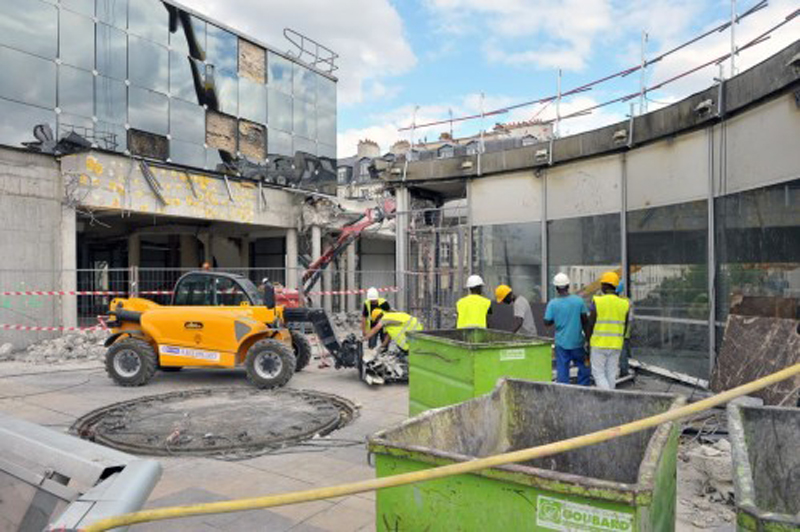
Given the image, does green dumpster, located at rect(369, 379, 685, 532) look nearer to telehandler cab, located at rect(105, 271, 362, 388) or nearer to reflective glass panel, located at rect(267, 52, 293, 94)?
telehandler cab, located at rect(105, 271, 362, 388)

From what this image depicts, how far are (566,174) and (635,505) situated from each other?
31.6ft

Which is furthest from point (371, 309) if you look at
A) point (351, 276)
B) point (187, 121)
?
point (351, 276)

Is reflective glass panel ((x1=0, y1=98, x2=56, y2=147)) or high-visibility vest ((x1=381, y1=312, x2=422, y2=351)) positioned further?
reflective glass panel ((x1=0, y1=98, x2=56, y2=147))

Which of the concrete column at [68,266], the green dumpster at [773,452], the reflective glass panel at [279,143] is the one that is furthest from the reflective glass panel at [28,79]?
the green dumpster at [773,452]

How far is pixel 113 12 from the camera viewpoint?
15.1 meters

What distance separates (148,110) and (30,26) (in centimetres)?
336

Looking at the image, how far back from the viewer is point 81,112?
14414 millimetres

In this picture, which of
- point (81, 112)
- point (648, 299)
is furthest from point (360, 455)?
point (81, 112)

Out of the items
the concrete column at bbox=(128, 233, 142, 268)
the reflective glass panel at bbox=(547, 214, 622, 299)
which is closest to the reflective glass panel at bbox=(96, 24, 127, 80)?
the concrete column at bbox=(128, 233, 142, 268)

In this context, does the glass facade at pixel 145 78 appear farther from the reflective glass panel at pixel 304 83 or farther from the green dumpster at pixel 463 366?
the green dumpster at pixel 463 366

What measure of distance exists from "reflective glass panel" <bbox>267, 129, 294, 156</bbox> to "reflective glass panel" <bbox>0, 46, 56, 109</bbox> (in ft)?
24.0

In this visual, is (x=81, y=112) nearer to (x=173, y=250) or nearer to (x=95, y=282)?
(x=95, y=282)

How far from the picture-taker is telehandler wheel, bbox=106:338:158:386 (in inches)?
350

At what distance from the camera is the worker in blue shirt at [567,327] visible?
7.23 meters
